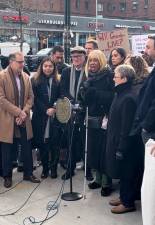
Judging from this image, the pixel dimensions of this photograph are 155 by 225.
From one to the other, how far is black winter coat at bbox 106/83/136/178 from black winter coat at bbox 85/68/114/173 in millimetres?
412

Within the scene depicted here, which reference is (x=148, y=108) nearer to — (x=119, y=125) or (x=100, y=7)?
(x=119, y=125)

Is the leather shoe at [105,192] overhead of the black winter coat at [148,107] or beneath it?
beneath

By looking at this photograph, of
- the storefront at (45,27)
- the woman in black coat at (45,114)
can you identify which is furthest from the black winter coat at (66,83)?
the storefront at (45,27)

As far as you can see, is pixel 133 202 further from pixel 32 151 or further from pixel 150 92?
pixel 32 151

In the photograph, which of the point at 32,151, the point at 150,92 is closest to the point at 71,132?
the point at 32,151

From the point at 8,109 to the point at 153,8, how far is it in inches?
2431

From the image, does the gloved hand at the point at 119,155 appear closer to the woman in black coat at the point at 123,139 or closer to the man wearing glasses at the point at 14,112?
the woman in black coat at the point at 123,139

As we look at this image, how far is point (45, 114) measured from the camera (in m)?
6.32

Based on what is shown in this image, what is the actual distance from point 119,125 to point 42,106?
5.58ft

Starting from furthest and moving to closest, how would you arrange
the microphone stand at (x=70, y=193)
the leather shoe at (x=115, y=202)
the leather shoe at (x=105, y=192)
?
1. the leather shoe at (x=105, y=192)
2. the microphone stand at (x=70, y=193)
3. the leather shoe at (x=115, y=202)

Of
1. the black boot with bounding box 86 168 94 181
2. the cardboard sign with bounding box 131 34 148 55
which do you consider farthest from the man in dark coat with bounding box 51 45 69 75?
the black boot with bounding box 86 168 94 181

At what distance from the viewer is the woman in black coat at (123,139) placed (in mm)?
4809

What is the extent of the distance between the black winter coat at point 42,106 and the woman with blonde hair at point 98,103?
2.54ft

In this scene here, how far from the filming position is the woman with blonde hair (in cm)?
546
